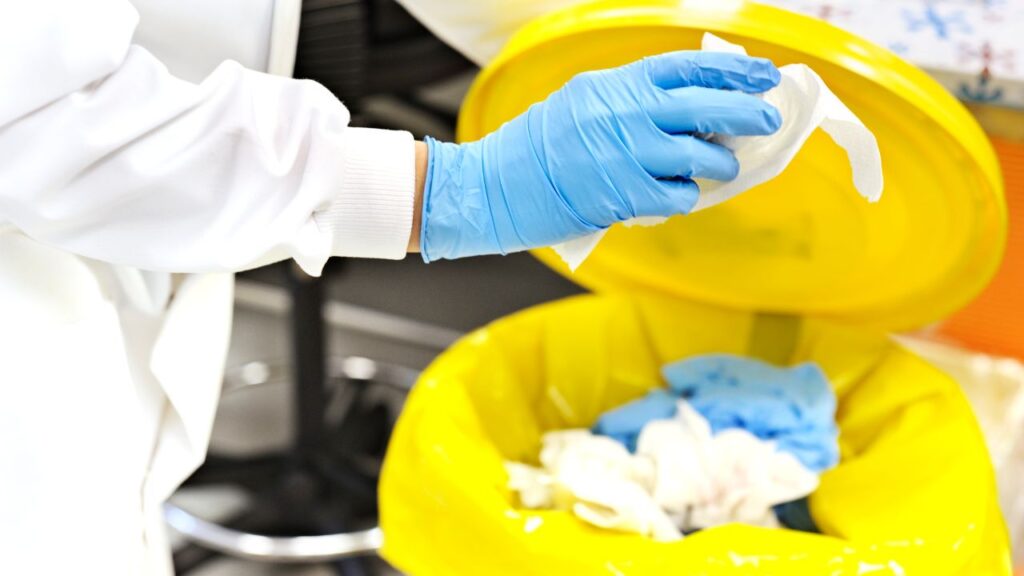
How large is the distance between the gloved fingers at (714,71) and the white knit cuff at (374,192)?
175 millimetres

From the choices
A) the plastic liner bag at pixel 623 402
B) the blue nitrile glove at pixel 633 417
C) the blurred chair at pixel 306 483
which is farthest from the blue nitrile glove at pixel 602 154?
the blurred chair at pixel 306 483

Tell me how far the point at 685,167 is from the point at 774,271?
1.28 feet

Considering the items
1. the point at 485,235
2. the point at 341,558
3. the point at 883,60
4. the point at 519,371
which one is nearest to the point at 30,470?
the point at 485,235

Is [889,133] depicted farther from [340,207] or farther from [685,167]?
[340,207]

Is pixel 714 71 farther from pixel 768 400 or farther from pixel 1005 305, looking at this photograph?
pixel 1005 305

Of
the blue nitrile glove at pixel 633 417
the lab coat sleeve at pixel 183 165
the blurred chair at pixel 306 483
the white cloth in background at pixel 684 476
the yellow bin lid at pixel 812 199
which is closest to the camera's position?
the lab coat sleeve at pixel 183 165

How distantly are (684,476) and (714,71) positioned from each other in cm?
38

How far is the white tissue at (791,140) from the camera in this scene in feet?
2.16

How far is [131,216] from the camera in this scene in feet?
2.09

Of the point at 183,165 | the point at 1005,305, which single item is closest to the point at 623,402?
the point at 1005,305

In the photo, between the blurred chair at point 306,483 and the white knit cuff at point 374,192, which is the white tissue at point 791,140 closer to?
the white knit cuff at point 374,192

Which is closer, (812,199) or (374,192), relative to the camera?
(374,192)

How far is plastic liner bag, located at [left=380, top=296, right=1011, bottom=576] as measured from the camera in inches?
29.5

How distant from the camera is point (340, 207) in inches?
26.7
